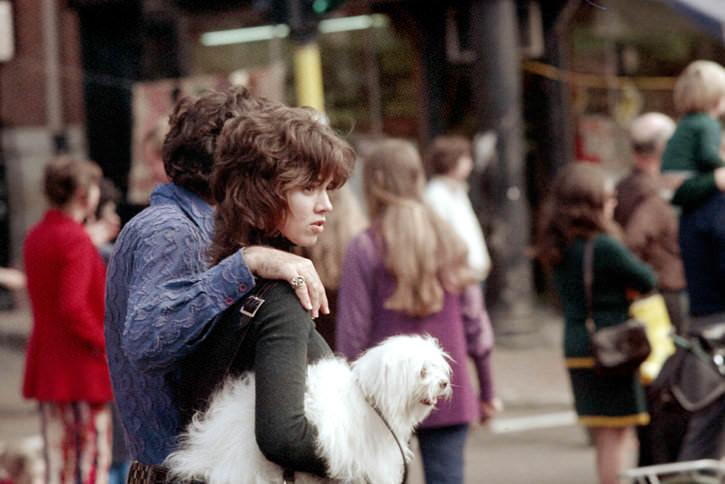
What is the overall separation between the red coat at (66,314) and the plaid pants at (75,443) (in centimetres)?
8

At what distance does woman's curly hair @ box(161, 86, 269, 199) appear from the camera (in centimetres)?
241

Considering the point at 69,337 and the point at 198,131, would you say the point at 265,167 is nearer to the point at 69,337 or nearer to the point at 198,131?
the point at 198,131

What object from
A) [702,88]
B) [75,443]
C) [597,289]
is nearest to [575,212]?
[597,289]

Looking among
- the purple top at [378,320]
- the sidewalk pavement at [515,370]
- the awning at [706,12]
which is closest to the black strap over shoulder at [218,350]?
the purple top at [378,320]

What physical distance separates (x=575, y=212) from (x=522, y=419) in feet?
11.4

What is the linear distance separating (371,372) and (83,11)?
12519 millimetres

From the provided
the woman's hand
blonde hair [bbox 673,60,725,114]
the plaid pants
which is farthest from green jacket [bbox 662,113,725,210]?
the woman's hand

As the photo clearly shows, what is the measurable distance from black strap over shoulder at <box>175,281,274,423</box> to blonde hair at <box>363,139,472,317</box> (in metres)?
2.19

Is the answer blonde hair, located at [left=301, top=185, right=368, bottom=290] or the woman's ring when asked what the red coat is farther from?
the woman's ring

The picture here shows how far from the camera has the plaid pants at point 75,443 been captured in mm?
5238

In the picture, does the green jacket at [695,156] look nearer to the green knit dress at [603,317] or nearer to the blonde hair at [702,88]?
the blonde hair at [702,88]

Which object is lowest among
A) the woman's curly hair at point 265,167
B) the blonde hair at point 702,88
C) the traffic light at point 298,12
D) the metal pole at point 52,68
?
the woman's curly hair at point 265,167

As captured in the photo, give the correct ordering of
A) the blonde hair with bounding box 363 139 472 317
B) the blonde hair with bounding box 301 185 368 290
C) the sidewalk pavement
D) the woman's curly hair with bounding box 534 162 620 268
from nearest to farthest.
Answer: the blonde hair with bounding box 363 139 472 317
the blonde hair with bounding box 301 185 368 290
the woman's curly hair with bounding box 534 162 620 268
the sidewalk pavement

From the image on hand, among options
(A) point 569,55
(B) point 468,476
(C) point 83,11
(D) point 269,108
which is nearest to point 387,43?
(A) point 569,55
